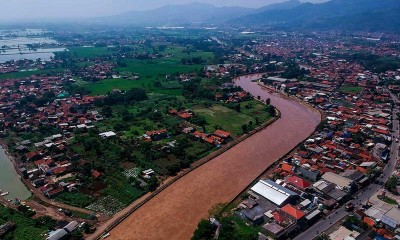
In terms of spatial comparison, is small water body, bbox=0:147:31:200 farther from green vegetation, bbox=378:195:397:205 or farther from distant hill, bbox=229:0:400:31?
distant hill, bbox=229:0:400:31

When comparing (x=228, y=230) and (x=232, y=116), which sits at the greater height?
(x=228, y=230)

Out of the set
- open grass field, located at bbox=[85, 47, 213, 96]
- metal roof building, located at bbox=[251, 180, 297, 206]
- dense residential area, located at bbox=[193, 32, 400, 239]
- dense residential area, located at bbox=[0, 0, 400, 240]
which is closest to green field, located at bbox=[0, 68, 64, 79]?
dense residential area, located at bbox=[0, 0, 400, 240]

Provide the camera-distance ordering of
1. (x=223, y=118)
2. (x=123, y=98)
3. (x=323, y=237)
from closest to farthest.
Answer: (x=323, y=237)
(x=223, y=118)
(x=123, y=98)

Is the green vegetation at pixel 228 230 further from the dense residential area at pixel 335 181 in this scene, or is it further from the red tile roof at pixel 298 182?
the red tile roof at pixel 298 182

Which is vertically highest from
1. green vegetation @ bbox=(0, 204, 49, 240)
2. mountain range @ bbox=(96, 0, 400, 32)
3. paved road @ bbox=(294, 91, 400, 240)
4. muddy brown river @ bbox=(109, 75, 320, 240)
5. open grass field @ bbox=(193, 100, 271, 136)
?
mountain range @ bbox=(96, 0, 400, 32)

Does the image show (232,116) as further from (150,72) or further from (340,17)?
(340,17)

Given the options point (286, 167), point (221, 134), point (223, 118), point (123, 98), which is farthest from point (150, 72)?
point (286, 167)
